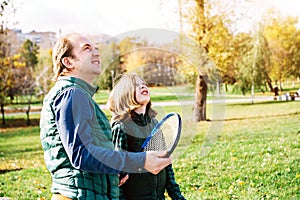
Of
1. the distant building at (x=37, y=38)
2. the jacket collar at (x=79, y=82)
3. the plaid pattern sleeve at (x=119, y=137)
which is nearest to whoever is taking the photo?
the jacket collar at (x=79, y=82)

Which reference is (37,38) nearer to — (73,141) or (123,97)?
(123,97)

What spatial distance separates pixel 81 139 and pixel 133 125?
39.9 inches

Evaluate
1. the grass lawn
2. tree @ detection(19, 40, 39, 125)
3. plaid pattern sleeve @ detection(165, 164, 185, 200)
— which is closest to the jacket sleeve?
the grass lawn

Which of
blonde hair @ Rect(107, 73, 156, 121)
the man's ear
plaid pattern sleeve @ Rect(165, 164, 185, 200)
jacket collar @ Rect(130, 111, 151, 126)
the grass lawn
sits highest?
the man's ear

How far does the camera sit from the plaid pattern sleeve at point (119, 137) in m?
2.73

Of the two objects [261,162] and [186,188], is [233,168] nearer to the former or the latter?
[261,162]

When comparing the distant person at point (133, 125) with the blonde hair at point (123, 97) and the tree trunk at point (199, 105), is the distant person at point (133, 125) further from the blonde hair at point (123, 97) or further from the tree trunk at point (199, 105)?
the tree trunk at point (199, 105)

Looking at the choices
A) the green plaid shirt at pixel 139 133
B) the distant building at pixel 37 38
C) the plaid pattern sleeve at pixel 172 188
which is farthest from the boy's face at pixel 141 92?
the distant building at pixel 37 38

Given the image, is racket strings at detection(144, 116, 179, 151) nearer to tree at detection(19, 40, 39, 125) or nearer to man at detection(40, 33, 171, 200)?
man at detection(40, 33, 171, 200)

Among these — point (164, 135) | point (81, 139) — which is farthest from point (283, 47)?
point (81, 139)

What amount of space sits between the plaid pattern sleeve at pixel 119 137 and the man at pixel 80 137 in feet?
2.11

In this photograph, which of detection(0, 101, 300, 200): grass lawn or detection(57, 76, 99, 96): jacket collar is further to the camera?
detection(0, 101, 300, 200): grass lawn

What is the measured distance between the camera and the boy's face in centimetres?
273

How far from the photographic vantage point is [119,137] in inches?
108
